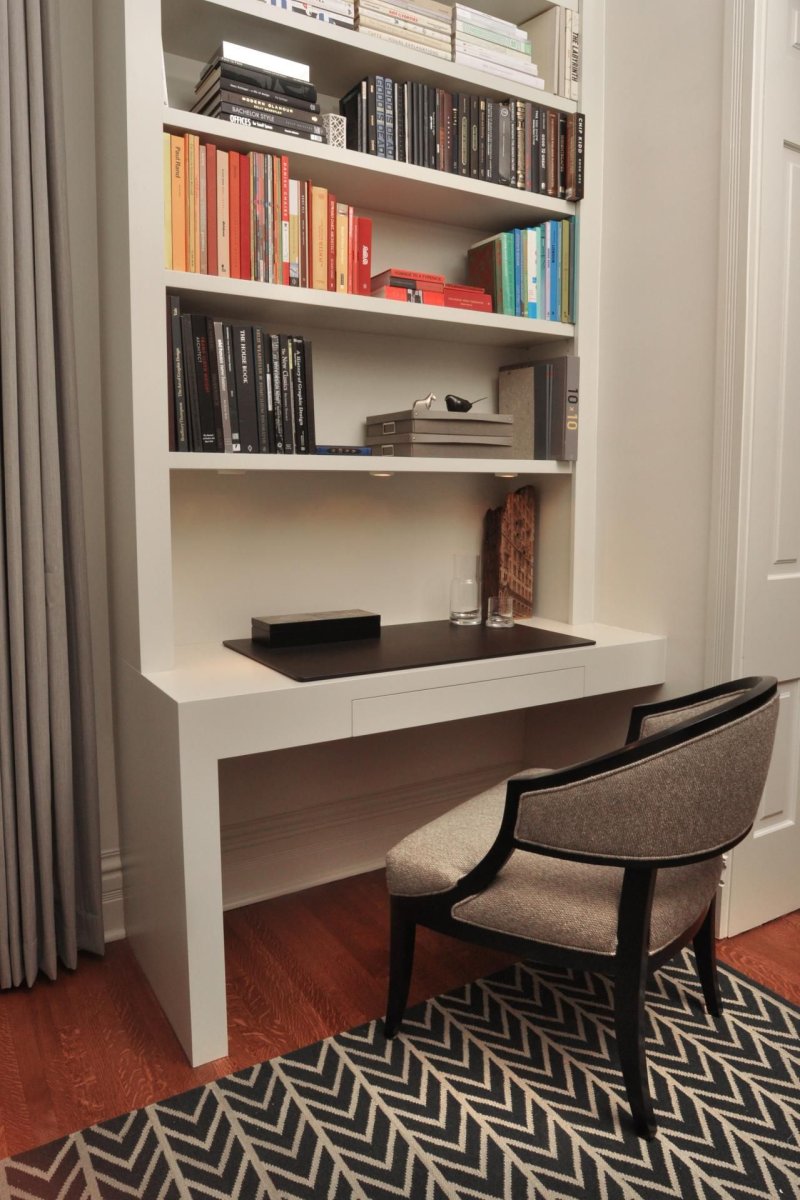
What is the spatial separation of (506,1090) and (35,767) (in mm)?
1208

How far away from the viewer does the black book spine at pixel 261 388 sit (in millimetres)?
1977

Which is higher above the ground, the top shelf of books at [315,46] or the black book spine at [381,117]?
the top shelf of books at [315,46]

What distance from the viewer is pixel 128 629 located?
6.59ft

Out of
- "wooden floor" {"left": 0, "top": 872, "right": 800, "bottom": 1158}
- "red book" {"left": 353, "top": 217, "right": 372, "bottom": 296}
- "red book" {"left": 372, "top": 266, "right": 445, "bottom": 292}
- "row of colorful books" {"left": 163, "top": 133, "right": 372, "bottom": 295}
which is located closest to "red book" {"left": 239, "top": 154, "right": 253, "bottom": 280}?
"row of colorful books" {"left": 163, "top": 133, "right": 372, "bottom": 295}

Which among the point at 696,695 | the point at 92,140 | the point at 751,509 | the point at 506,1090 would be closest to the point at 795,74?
the point at 751,509

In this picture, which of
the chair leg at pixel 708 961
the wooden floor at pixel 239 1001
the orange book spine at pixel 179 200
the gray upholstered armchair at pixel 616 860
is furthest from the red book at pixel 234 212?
Result: the chair leg at pixel 708 961

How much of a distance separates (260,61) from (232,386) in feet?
2.35

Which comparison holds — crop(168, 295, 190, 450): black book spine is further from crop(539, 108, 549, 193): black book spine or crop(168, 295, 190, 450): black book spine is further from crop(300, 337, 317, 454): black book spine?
crop(539, 108, 549, 193): black book spine

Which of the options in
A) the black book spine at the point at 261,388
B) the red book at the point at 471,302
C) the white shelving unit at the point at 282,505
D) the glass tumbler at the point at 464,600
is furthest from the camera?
the glass tumbler at the point at 464,600

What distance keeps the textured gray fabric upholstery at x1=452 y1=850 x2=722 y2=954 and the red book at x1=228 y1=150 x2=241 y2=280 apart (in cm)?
140

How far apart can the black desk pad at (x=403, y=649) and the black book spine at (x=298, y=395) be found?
488 millimetres

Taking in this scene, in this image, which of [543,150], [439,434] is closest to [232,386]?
[439,434]

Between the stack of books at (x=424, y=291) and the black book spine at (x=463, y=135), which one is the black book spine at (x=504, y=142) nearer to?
the black book spine at (x=463, y=135)

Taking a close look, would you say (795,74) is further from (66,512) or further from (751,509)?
(66,512)
